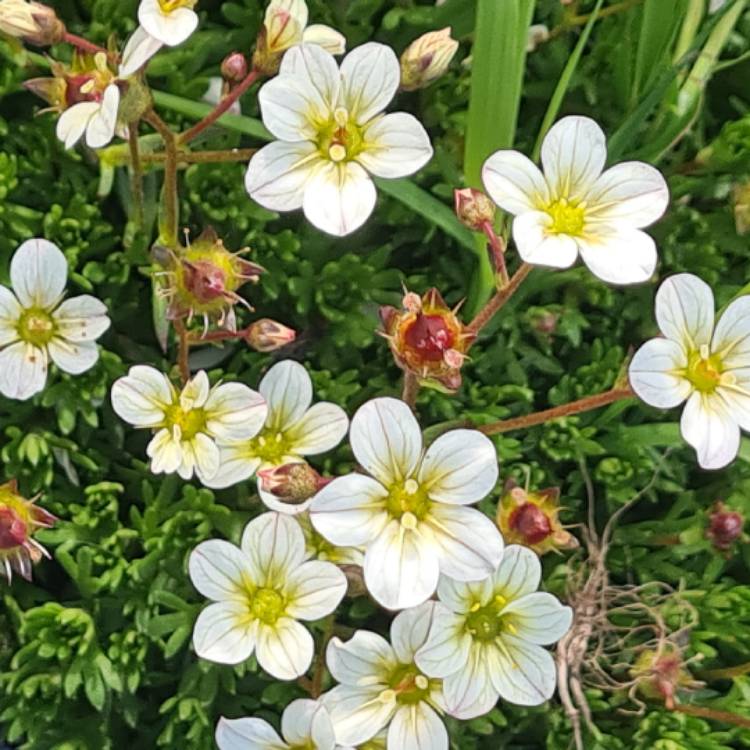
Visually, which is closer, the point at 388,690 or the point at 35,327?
the point at 388,690

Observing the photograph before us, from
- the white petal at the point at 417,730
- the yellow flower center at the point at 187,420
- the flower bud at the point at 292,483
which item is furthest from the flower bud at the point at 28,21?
the white petal at the point at 417,730

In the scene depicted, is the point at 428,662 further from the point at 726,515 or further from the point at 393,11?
the point at 393,11

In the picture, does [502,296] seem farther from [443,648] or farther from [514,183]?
[443,648]

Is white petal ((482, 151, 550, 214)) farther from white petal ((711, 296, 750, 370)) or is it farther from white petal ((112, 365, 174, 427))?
white petal ((112, 365, 174, 427))

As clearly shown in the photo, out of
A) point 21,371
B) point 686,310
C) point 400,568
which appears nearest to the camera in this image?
point 400,568

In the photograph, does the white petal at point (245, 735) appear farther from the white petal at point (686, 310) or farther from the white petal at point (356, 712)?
the white petal at point (686, 310)

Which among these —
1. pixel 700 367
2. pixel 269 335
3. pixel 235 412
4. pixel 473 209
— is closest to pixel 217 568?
pixel 235 412

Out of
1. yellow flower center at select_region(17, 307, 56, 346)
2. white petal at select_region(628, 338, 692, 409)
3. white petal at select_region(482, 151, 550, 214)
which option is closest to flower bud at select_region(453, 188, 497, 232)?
white petal at select_region(482, 151, 550, 214)

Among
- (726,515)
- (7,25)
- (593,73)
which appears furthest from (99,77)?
(726,515)
